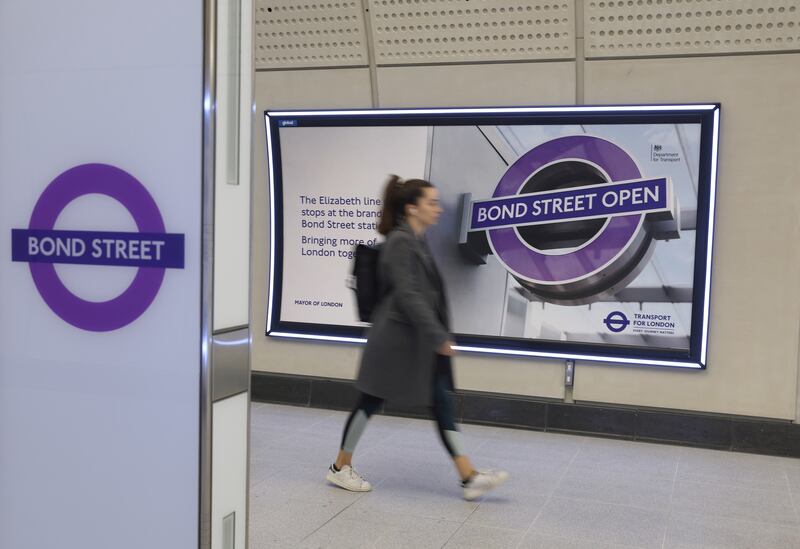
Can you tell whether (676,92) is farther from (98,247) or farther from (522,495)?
(98,247)

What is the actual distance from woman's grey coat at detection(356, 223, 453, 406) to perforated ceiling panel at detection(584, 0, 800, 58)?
262 centimetres

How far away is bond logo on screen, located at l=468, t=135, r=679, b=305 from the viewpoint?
625 cm

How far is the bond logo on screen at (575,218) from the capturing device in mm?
6254

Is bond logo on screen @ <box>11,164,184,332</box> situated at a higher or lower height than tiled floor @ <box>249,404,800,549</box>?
higher

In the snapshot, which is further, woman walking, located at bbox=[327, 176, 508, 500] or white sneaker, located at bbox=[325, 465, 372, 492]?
white sneaker, located at bbox=[325, 465, 372, 492]

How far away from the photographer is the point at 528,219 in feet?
21.4

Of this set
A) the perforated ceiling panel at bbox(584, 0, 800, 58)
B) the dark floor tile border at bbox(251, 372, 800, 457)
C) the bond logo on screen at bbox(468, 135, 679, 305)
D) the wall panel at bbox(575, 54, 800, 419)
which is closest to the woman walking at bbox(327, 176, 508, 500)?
the dark floor tile border at bbox(251, 372, 800, 457)

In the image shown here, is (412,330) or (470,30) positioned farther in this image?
(470,30)

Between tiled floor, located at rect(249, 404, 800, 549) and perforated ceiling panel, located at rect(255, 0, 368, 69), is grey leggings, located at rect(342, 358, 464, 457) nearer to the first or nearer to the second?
tiled floor, located at rect(249, 404, 800, 549)

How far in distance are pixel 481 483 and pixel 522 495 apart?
352 mm

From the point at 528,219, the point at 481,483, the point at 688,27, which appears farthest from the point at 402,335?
the point at 688,27

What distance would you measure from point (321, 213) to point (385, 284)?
2597 mm

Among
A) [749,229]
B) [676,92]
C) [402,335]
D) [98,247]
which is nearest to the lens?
[98,247]

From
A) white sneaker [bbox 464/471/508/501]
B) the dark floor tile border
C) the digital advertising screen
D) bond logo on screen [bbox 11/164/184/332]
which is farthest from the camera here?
the digital advertising screen
